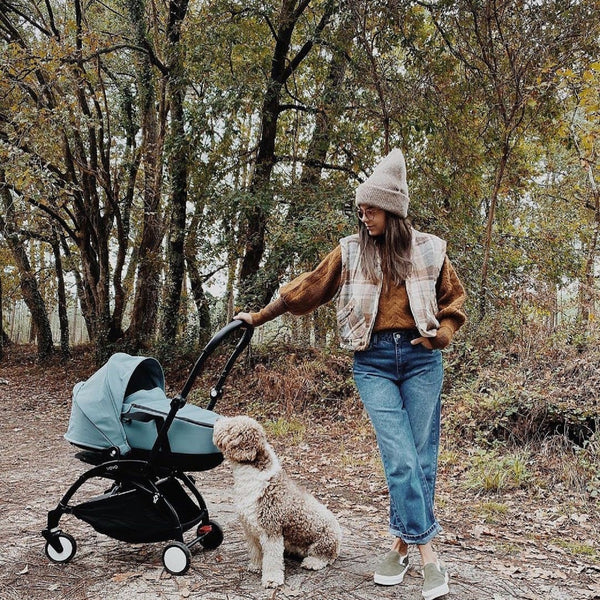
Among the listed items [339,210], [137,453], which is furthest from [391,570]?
[339,210]

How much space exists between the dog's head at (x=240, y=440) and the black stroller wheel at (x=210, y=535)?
789 millimetres

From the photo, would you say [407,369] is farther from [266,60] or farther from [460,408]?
[266,60]

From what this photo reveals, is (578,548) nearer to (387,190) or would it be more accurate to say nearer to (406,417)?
(406,417)

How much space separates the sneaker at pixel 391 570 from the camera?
324 centimetres

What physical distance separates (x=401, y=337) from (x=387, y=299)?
8.5 inches

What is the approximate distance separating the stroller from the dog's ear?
10.0 inches

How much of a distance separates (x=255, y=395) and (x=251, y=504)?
6528mm

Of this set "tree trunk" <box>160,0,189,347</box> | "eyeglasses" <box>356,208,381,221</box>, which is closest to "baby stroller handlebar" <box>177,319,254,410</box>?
"eyeglasses" <box>356,208,381,221</box>

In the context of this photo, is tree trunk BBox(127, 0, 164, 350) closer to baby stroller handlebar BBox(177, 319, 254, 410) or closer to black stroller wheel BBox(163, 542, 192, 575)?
baby stroller handlebar BBox(177, 319, 254, 410)

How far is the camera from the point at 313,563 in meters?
3.43

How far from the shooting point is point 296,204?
979 cm

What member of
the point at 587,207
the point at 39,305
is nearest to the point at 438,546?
the point at 587,207

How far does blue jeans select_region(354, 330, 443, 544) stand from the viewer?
300 cm

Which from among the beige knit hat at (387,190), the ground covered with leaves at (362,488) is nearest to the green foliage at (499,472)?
the ground covered with leaves at (362,488)
